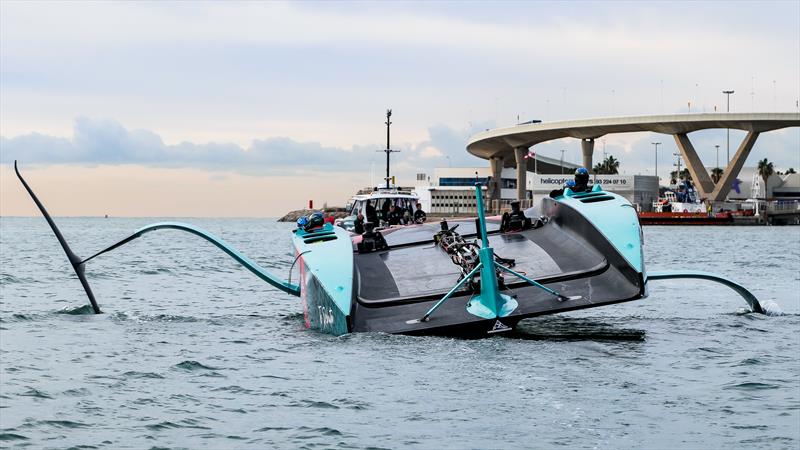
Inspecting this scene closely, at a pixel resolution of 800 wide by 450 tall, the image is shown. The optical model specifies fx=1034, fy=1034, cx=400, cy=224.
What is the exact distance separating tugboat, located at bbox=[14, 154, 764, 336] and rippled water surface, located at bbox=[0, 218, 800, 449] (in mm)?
482

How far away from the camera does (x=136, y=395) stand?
11.7m

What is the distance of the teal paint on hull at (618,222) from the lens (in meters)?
16.0

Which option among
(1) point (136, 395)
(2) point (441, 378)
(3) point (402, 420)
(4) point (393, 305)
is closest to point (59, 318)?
(4) point (393, 305)

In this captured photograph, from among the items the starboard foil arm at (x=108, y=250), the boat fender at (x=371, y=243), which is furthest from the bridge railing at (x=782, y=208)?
the starboard foil arm at (x=108, y=250)

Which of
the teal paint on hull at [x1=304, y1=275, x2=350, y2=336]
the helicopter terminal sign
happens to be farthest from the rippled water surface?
the helicopter terminal sign

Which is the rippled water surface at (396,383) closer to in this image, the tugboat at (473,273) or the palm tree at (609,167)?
the tugboat at (473,273)

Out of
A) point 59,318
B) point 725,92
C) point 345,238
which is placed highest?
point 725,92

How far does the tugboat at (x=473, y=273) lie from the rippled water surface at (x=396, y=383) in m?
0.48

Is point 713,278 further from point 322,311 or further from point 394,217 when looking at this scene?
point 394,217

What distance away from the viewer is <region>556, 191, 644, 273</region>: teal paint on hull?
15992 mm

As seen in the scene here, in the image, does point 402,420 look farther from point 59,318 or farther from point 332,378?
point 59,318

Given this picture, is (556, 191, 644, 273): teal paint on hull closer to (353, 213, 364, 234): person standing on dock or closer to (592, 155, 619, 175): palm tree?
(353, 213, 364, 234): person standing on dock

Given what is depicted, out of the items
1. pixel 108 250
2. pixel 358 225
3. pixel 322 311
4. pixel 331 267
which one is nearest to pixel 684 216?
pixel 358 225

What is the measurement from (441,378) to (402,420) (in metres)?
2.03
